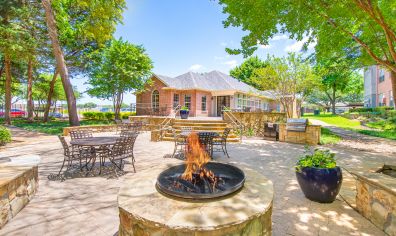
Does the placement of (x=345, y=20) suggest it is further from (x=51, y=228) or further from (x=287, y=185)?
(x=51, y=228)

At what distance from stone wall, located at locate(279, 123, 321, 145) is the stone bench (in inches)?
397

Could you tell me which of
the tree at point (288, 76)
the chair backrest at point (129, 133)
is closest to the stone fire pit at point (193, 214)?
the chair backrest at point (129, 133)

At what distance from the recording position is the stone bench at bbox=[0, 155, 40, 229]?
9.23ft

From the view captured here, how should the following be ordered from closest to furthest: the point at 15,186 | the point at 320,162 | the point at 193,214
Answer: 1. the point at 193,214
2. the point at 15,186
3. the point at 320,162

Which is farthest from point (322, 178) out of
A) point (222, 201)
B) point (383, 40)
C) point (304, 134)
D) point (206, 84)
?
point (206, 84)

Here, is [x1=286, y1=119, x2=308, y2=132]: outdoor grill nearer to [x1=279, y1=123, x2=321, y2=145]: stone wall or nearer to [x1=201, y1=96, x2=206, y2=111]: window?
[x1=279, y1=123, x2=321, y2=145]: stone wall

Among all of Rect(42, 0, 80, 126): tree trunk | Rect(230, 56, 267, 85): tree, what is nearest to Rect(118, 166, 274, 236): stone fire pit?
Rect(42, 0, 80, 126): tree trunk

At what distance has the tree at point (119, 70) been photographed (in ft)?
62.2

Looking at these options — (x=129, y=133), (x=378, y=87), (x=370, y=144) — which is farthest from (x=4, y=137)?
(x=378, y=87)

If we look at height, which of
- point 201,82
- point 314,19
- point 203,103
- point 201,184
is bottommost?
point 201,184

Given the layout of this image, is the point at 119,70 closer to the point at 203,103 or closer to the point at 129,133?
the point at 203,103

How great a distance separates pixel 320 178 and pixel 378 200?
0.75 meters

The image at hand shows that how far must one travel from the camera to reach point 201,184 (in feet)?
8.29

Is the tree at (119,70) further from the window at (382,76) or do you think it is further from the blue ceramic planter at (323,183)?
the window at (382,76)
